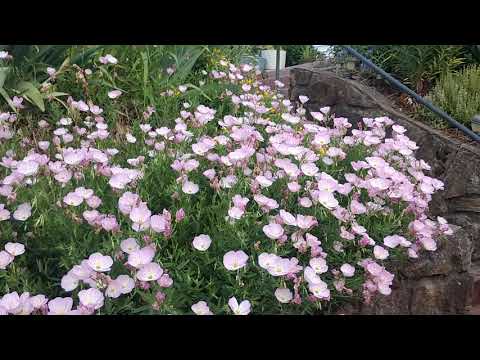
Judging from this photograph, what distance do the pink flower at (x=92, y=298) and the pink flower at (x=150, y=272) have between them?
134 mm

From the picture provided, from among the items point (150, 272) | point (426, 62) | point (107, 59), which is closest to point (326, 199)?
point (150, 272)

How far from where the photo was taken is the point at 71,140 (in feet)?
8.99

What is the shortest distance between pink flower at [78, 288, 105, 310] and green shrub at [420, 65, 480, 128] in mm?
2843

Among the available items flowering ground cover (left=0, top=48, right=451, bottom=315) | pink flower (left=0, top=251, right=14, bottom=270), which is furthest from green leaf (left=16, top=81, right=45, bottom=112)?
pink flower (left=0, top=251, right=14, bottom=270)

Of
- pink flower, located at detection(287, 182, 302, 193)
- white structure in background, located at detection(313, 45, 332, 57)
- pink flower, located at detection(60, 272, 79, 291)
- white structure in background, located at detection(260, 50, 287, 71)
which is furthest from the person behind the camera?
white structure in background, located at detection(260, 50, 287, 71)

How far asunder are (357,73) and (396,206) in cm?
230

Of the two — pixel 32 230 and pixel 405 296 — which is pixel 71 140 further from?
pixel 405 296

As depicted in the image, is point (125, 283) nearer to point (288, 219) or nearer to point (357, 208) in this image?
point (288, 219)

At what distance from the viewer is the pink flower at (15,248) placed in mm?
1807

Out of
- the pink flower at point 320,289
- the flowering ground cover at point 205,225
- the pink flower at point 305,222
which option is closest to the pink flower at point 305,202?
the flowering ground cover at point 205,225

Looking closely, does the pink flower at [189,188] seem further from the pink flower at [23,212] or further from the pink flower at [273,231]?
the pink flower at [23,212]

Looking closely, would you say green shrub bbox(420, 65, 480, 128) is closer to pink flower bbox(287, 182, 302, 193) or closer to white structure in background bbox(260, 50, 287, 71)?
pink flower bbox(287, 182, 302, 193)

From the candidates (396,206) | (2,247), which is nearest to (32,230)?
(2,247)

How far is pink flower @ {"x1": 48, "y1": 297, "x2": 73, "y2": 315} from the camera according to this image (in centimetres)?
159
